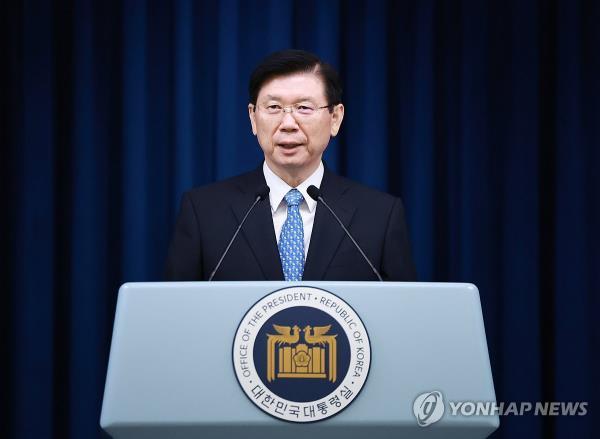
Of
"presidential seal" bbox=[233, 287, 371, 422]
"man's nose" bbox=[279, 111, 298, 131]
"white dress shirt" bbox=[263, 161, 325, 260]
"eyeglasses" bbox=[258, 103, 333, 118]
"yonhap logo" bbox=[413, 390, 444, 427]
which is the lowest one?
"yonhap logo" bbox=[413, 390, 444, 427]

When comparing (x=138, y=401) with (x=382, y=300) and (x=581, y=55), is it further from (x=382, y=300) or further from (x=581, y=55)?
(x=581, y=55)

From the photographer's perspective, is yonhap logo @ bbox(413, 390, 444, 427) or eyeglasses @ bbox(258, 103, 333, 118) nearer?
yonhap logo @ bbox(413, 390, 444, 427)

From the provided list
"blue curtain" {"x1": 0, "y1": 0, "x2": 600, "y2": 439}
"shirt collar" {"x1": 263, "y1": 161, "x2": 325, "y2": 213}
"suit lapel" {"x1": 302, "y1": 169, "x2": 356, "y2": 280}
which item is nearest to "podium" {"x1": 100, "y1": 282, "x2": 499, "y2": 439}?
"suit lapel" {"x1": 302, "y1": 169, "x2": 356, "y2": 280}

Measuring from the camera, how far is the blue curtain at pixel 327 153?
7.68 ft

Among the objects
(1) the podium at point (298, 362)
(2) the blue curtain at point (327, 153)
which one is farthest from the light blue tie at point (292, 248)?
(2) the blue curtain at point (327, 153)

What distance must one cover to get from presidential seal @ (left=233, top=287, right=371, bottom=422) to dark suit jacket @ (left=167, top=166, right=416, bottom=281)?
547 mm

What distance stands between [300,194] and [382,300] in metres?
0.66

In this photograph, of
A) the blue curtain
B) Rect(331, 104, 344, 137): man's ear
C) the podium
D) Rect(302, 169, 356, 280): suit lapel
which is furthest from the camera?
the blue curtain

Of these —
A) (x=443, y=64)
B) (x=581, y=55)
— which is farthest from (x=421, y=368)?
(x=581, y=55)

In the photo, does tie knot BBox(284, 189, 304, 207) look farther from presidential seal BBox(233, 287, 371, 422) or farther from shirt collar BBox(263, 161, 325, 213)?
presidential seal BBox(233, 287, 371, 422)

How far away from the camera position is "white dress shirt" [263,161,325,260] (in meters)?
1.57

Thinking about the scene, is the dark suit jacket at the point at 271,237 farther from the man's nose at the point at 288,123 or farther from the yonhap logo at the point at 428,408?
the yonhap logo at the point at 428,408

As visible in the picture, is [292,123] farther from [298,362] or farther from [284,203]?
[298,362]

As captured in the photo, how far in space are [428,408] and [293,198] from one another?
2.45 ft
